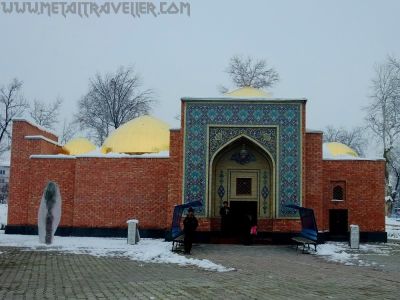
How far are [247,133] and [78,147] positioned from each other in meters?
10.0

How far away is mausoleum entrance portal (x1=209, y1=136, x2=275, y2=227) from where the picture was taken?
1931 centimetres

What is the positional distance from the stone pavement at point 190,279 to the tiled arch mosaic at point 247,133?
487 cm

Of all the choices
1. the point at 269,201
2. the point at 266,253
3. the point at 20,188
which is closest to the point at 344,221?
A: the point at 269,201

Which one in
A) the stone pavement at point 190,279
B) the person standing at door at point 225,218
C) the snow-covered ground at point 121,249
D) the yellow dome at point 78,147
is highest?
the yellow dome at point 78,147

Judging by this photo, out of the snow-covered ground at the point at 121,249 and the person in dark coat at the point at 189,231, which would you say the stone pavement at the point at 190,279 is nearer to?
the snow-covered ground at the point at 121,249

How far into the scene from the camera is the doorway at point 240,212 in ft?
63.8

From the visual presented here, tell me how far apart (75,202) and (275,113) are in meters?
8.67

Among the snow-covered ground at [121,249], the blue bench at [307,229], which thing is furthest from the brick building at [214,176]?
the snow-covered ground at [121,249]

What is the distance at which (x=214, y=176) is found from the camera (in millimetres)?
19438

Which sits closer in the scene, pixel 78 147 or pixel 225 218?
pixel 225 218

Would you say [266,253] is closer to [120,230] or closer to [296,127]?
[296,127]

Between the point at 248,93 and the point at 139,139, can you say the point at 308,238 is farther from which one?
the point at 139,139

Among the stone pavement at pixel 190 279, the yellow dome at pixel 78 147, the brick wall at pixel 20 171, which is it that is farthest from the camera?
the yellow dome at pixel 78 147

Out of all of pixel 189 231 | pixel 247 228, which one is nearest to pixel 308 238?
pixel 247 228
